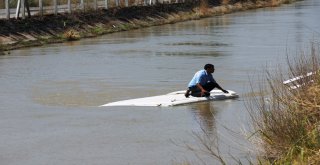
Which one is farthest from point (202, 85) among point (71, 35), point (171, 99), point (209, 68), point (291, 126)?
point (71, 35)

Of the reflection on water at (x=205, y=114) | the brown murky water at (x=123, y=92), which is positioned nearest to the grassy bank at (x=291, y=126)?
the brown murky water at (x=123, y=92)

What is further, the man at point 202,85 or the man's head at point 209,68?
the man at point 202,85

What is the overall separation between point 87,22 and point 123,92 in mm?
24560

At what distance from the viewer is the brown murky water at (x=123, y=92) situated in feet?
50.4

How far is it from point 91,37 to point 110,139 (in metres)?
29.4

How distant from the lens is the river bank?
40.5m

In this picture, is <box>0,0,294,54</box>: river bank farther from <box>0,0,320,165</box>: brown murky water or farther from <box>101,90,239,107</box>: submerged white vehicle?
<box>101,90,239,107</box>: submerged white vehicle

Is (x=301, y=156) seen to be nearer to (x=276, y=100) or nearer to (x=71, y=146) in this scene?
(x=276, y=100)

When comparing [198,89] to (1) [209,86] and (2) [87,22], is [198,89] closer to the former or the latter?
(1) [209,86]

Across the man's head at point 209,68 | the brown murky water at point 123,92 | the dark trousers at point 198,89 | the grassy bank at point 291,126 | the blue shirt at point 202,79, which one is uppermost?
the grassy bank at point 291,126

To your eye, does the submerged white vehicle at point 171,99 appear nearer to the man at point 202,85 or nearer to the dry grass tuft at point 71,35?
the man at point 202,85

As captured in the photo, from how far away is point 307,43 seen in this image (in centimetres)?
3559

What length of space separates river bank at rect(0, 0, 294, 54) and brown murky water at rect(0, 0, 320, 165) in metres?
1.23

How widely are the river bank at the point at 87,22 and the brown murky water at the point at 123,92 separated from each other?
1.23 meters
